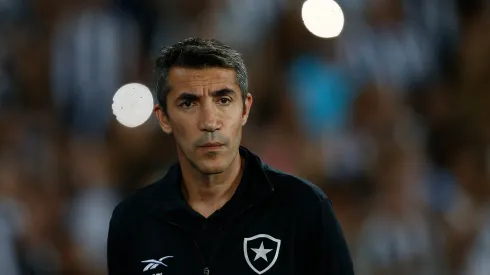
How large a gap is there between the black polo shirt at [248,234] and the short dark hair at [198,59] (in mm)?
289

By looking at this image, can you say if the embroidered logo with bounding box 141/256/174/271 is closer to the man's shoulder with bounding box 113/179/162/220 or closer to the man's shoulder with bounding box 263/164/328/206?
the man's shoulder with bounding box 113/179/162/220

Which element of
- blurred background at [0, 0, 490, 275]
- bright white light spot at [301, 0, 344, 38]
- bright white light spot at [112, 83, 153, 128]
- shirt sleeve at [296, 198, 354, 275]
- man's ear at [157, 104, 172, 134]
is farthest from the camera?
bright white light spot at [301, 0, 344, 38]

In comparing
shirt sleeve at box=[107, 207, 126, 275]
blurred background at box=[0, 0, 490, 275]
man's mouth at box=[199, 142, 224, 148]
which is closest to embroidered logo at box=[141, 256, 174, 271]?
shirt sleeve at box=[107, 207, 126, 275]

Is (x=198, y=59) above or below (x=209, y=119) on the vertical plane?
above

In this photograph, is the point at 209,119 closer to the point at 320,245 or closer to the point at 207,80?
the point at 207,80

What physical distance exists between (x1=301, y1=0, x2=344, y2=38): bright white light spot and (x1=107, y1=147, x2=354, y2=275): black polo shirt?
2.42 metres

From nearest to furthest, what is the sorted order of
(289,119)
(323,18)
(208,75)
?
(208,75)
(289,119)
(323,18)

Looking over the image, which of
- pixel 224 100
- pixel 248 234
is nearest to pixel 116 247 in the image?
pixel 248 234

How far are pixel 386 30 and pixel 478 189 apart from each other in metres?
1.13

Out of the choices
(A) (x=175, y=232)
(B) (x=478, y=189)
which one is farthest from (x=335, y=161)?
(A) (x=175, y=232)

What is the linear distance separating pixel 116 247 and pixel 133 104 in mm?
2219

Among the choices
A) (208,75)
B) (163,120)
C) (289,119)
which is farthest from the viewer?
(289,119)

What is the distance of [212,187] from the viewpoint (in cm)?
257

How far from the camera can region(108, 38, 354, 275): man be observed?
7.91 ft
